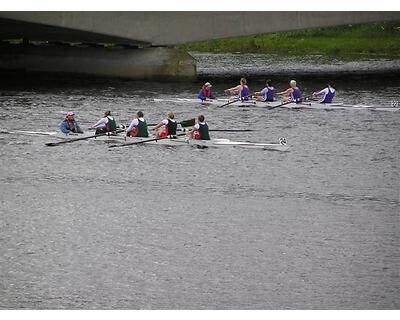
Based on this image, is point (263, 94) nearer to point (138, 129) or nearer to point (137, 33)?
point (137, 33)

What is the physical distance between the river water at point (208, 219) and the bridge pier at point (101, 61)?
41.8ft

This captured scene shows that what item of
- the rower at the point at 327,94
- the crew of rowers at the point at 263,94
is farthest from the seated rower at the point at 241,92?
the rower at the point at 327,94

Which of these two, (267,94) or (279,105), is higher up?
(267,94)

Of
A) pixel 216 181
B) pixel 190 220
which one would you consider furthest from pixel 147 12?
pixel 190 220

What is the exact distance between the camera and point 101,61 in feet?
202

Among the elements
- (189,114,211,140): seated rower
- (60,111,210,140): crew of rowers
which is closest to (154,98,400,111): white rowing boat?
(60,111,210,140): crew of rowers

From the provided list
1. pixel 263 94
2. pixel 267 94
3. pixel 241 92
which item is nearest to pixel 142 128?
pixel 241 92

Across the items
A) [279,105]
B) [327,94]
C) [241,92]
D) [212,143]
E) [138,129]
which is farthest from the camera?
[241,92]

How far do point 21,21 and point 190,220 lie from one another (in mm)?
24557

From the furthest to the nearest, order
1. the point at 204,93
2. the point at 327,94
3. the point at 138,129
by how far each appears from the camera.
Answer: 1. the point at 204,93
2. the point at 327,94
3. the point at 138,129

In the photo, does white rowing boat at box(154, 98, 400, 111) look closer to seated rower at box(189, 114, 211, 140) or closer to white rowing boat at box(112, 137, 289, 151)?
white rowing boat at box(112, 137, 289, 151)

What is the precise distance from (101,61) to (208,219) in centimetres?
3263

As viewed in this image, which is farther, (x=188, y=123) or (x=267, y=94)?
(x=267, y=94)
